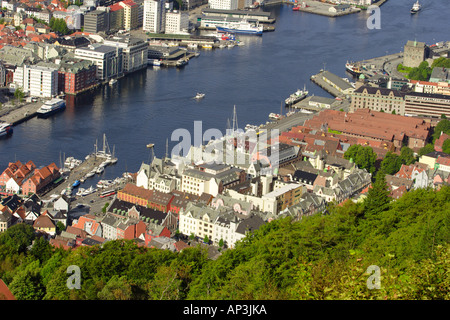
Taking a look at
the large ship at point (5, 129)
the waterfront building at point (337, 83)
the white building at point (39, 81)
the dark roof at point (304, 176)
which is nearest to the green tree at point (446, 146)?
the dark roof at point (304, 176)

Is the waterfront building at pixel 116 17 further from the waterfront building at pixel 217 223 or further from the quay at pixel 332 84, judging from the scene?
the waterfront building at pixel 217 223

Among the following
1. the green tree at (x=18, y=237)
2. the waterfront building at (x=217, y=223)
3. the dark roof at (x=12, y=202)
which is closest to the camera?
the green tree at (x=18, y=237)

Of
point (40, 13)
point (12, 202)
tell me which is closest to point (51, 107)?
point (12, 202)

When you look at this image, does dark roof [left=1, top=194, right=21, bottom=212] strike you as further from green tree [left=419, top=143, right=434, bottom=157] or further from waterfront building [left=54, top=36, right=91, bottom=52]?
waterfront building [left=54, top=36, right=91, bottom=52]

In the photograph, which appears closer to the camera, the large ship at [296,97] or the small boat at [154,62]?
the large ship at [296,97]

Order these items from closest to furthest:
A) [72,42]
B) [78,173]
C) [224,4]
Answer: [78,173] < [72,42] < [224,4]

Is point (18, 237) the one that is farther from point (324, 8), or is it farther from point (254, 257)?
point (324, 8)

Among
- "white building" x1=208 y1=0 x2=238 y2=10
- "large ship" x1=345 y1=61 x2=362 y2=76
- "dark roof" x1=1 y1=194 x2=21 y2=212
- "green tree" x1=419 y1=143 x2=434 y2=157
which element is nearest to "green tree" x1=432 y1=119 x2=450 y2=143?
"green tree" x1=419 y1=143 x2=434 y2=157
